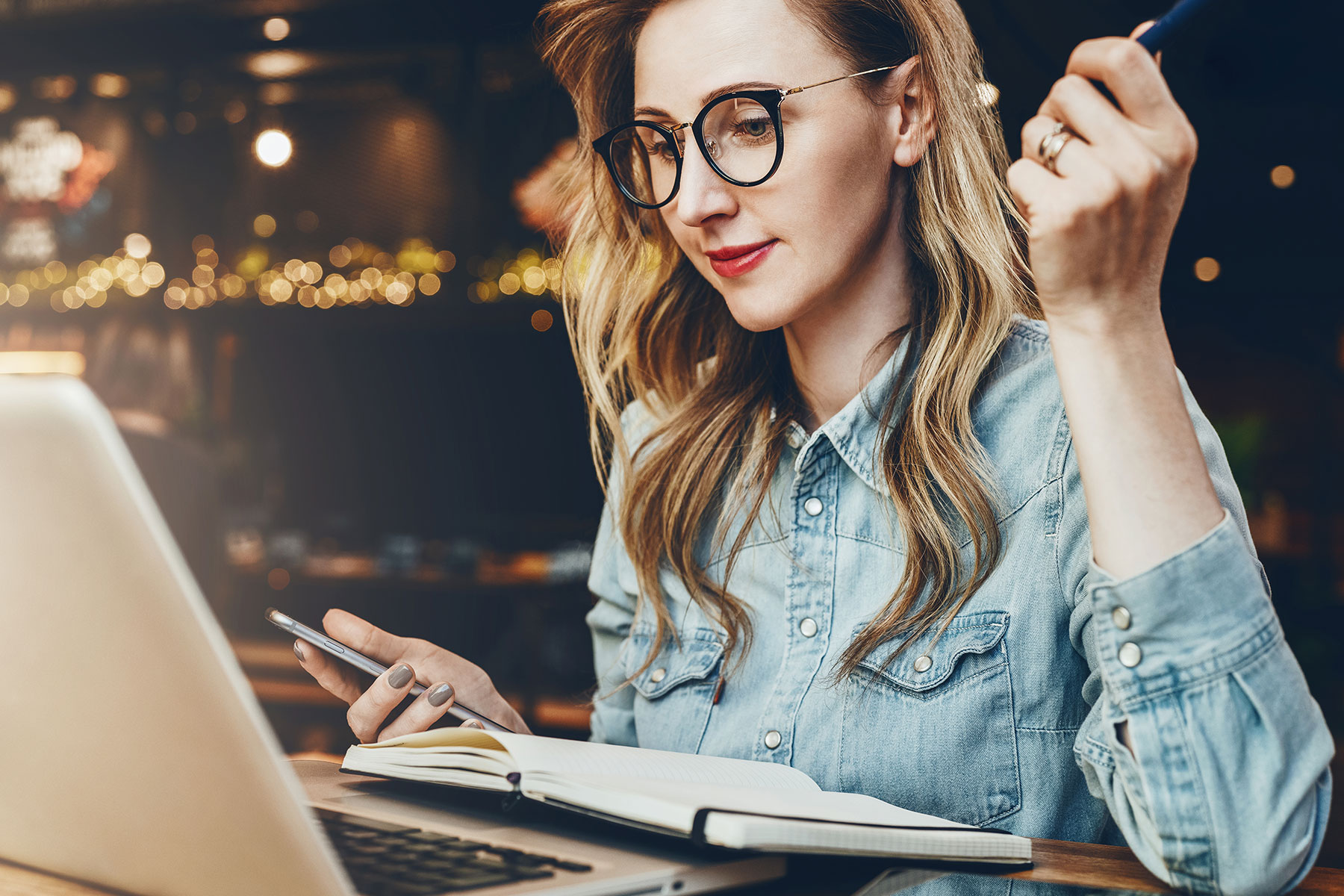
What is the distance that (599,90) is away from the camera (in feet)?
4.32

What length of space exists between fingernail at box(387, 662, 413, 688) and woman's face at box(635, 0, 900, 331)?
0.46 m

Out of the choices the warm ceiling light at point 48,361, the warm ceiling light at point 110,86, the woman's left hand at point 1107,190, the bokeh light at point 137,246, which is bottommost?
the woman's left hand at point 1107,190

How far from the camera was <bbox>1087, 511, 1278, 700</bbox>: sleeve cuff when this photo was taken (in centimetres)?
65

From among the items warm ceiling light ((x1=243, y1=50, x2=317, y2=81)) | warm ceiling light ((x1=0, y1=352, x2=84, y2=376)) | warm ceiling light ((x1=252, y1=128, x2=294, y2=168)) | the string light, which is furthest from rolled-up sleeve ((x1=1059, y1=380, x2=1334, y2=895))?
warm ceiling light ((x1=0, y1=352, x2=84, y2=376))

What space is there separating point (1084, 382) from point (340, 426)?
4349 mm

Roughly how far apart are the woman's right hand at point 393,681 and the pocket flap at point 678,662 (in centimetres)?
16

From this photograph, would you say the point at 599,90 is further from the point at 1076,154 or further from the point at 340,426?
the point at 340,426

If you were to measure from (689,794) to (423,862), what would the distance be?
151 millimetres

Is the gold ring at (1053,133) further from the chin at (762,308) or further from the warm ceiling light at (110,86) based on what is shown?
the warm ceiling light at (110,86)

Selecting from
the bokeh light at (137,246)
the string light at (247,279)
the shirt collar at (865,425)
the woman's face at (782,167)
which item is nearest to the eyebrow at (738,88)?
the woman's face at (782,167)

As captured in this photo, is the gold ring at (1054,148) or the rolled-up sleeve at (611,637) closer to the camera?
the gold ring at (1054,148)

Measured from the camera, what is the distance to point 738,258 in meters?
1.04

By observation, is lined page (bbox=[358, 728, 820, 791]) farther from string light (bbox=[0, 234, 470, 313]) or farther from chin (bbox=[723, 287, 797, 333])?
string light (bbox=[0, 234, 470, 313])

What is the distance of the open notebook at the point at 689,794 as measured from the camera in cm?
55
